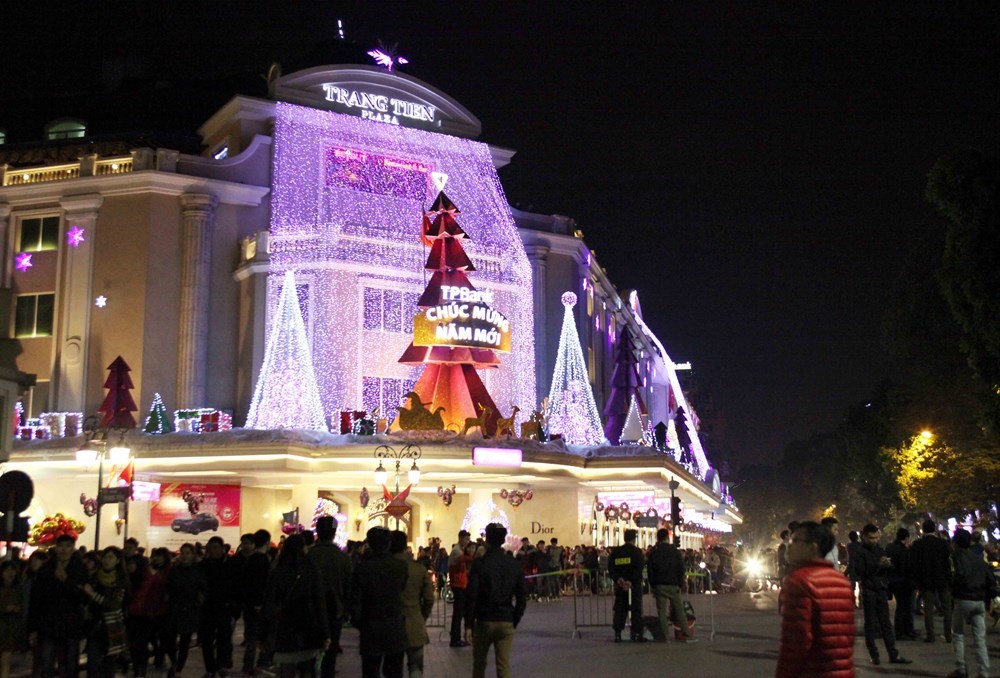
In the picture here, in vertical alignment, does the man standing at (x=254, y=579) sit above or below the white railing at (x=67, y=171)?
below

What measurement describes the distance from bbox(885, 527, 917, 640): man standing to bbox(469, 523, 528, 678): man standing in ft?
29.9

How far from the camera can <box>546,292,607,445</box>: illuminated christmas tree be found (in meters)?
43.7

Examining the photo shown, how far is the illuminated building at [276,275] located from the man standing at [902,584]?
1908 cm

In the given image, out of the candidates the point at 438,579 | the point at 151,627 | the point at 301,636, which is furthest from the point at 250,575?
the point at 438,579

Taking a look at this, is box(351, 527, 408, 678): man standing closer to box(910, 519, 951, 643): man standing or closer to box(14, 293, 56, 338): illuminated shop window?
box(910, 519, 951, 643): man standing

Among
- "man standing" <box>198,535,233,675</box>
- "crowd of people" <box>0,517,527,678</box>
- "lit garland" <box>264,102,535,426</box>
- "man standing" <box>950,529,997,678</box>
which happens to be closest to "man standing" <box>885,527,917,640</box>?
"man standing" <box>950,529,997,678</box>

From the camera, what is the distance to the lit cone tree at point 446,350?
3881cm

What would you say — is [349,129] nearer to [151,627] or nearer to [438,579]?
[438,579]

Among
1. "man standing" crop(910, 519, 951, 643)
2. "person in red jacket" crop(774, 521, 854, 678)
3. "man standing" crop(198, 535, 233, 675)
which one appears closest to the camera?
"person in red jacket" crop(774, 521, 854, 678)

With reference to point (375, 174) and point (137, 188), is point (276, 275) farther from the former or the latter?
point (137, 188)

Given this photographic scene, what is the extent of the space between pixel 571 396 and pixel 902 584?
86.3 feet

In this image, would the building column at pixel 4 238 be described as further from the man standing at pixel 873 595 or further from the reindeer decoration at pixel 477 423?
the man standing at pixel 873 595

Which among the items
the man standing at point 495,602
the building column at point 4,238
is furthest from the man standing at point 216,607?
the building column at point 4,238

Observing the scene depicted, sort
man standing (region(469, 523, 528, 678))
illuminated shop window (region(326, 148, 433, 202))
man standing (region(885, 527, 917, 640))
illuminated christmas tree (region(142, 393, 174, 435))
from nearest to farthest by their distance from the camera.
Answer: man standing (region(469, 523, 528, 678)), man standing (region(885, 527, 917, 640)), illuminated christmas tree (region(142, 393, 174, 435)), illuminated shop window (region(326, 148, 433, 202))
